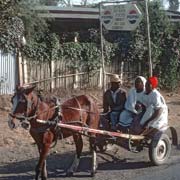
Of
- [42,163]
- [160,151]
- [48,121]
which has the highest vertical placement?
[48,121]

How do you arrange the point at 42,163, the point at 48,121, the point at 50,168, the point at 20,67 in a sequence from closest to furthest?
the point at 42,163 < the point at 48,121 < the point at 50,168 < the point at 20,67

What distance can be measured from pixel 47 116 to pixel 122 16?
618 centimetres

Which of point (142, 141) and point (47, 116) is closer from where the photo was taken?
point (47, 116)

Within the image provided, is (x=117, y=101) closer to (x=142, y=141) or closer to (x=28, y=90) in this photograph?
(x=142, y=141)

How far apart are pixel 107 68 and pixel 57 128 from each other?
12.0 meters

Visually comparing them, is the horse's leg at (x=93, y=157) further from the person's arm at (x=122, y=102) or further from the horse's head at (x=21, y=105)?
the horse's head at (x=21, y=105)

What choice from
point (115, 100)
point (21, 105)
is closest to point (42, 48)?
point (115, 100)

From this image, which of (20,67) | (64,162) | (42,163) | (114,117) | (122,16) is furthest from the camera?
(20,67)

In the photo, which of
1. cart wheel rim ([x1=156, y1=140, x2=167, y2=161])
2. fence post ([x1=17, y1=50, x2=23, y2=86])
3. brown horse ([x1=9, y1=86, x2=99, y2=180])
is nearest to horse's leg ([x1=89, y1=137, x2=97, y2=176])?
brown horse ([x1=9, y1=86, x2=99, y2=180])

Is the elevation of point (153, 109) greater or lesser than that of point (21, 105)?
lesser

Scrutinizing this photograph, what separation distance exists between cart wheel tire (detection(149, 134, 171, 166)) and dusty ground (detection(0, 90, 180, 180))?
145 millimetres

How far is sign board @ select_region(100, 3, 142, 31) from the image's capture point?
13.7 metres

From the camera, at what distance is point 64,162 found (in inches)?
392

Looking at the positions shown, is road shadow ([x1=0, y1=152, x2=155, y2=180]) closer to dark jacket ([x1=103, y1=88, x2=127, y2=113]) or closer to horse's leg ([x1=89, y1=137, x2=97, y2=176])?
horse's leg ([x1=89, y1=137, x2=97, y2=176])
